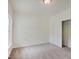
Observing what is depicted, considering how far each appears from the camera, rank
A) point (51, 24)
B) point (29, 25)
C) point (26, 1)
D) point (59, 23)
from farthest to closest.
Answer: point (51, 24) → point (29, 25) → point (59, 23) → point (26, 1)

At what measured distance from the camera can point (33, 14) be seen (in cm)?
605

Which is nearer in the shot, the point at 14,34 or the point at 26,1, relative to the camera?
the point at 26,1

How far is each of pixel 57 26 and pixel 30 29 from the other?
1.93 m

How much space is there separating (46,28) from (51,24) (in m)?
0.51

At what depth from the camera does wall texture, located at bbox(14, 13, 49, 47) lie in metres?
5.61

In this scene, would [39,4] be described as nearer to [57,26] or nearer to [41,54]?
[57,26]

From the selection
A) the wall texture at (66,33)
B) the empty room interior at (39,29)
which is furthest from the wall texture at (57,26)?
the wall texture at (66,33)

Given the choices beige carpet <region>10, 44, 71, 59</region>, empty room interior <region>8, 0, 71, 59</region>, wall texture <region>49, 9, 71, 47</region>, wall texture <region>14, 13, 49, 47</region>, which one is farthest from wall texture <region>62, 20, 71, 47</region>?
wall texture <region>14, 13, 49, 47</region>

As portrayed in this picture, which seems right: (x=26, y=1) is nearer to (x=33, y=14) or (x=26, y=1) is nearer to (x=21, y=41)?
(x=33, y=14)

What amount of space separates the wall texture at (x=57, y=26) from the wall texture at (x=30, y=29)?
0.46 m

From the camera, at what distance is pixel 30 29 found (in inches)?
239

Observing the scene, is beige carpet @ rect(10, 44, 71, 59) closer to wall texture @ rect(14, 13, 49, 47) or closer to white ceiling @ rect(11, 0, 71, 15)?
wall texture @ rect(14, 13, 49, 47)

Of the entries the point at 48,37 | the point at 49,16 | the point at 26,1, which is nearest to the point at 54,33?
the point at 48,37

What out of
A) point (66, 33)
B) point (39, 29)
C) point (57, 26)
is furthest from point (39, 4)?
point (66, 33)
